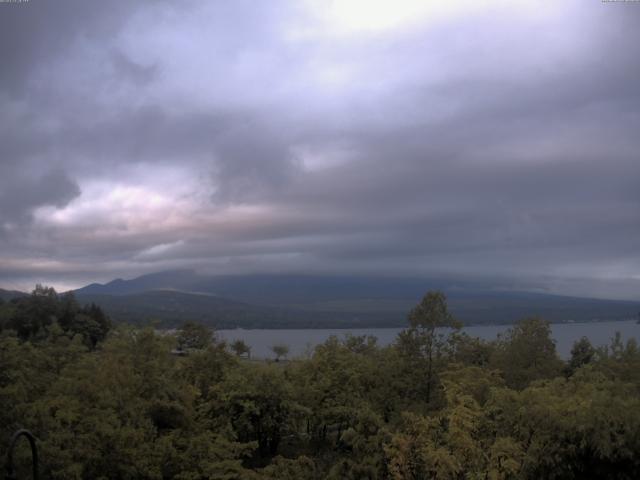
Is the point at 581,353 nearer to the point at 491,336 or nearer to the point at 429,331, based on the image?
the point at 429,331

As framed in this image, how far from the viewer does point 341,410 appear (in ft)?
74.4

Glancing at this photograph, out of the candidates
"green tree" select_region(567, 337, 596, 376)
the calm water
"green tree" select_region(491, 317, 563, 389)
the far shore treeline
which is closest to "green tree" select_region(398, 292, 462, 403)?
the far shore treeline

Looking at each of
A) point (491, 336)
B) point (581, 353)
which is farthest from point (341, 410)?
point (491, 336)

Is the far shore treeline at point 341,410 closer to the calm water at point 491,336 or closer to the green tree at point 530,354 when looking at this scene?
the green tree at point 530,354

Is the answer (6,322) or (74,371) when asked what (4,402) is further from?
(6,322)

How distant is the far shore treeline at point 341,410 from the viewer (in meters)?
14.4

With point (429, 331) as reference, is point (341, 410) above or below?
below

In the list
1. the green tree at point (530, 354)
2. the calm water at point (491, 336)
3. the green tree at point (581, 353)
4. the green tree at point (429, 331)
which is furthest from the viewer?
the calm water at point (491, 336)

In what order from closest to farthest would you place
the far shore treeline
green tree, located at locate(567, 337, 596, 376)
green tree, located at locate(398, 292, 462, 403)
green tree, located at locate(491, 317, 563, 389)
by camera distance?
the far shore treeline → green tree, located at locate(398, 292, 462, 403) → green tree, located at locate(491, 317, 563, 389) → green tree, located at locate(567, 337, 596, 376)

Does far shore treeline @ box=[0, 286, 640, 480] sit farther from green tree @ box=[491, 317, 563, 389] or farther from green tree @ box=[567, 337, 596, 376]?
green tree @ box=[567, 337, 596, 376]

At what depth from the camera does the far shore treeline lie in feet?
47.2

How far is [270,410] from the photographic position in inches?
933

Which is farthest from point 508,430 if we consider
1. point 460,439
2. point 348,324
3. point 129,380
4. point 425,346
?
point 348,324

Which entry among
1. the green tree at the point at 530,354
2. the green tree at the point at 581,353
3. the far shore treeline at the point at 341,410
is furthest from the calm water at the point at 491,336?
the far shore treeline at the point at 341,410
